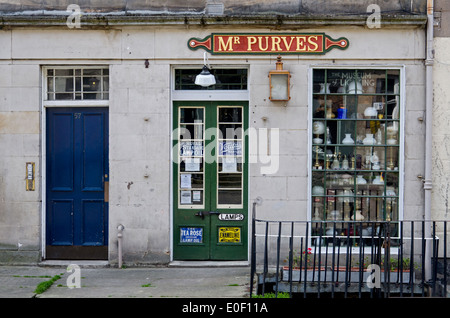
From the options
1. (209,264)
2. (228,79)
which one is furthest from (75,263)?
(228,79)

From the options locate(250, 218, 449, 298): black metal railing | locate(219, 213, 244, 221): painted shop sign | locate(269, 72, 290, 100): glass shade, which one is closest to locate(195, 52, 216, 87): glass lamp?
locate(269, 72, 290, 100): glass shade

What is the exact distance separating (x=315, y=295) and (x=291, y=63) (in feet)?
12.5

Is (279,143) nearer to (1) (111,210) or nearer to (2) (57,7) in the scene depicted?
(1) (111,210)

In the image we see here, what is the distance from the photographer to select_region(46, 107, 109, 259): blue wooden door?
1033cm

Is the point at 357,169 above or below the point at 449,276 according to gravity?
above

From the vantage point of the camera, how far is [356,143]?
10102 millimetres

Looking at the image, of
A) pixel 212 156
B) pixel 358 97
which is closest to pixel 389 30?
pixel 358 97

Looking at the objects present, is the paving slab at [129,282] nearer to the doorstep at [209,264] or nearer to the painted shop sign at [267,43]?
the doorstep at [209,264]

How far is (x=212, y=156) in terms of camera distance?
1032 centimetres

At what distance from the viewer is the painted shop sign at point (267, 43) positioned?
9.95m

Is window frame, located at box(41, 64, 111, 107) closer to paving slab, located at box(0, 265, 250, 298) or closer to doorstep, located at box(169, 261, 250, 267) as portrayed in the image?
paving slab, located at box(0, 265, 250, 298)

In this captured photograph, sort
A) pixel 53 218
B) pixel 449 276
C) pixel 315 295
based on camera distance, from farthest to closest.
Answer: pixel 53 218 < pixel 449 276 < pixel 315 295

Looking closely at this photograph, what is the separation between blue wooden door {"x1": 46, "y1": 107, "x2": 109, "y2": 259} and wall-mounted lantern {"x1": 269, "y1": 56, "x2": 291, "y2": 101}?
2878 millimetres

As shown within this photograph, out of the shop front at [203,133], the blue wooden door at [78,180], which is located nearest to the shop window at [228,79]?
the shop front at [203,133]
